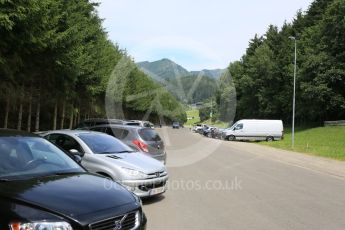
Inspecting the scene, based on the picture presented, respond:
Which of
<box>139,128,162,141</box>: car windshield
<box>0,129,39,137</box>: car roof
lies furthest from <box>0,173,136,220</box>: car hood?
<box>139,128,162,141</box>: car windshield

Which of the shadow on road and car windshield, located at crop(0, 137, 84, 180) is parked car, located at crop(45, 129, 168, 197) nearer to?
the shadow on road

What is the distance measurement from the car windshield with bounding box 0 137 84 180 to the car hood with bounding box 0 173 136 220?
341 mm

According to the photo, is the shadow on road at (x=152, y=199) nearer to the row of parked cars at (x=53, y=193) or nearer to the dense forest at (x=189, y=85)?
the row of parked cars at (x=53, y=193)

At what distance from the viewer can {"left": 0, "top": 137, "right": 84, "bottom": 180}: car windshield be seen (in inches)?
221

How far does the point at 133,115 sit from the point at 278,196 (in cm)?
6619

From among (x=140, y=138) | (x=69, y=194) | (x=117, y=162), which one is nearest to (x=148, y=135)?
(x=140, y=138)

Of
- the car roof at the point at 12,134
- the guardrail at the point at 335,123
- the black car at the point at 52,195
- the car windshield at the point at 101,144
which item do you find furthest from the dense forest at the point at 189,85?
the guardrail at the point at 335,123

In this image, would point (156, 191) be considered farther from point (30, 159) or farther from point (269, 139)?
point (269, 139)

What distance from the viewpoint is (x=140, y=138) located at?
14297 mm

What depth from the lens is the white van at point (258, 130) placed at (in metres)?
50.4

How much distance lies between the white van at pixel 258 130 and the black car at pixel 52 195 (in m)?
45.2

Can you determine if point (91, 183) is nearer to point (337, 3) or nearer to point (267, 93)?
point (337, 3)

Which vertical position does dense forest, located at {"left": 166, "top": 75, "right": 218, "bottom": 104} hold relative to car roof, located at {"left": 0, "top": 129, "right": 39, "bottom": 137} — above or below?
above

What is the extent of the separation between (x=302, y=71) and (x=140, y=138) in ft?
164
